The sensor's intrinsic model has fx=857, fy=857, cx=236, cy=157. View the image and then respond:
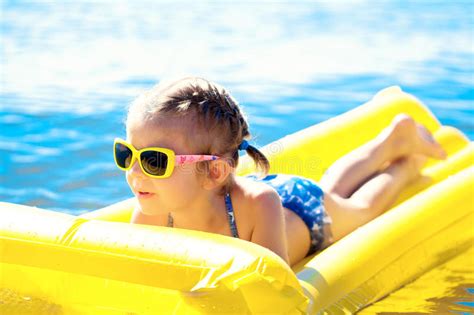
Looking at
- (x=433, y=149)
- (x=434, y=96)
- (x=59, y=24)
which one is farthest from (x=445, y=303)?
(x=59, y=24)

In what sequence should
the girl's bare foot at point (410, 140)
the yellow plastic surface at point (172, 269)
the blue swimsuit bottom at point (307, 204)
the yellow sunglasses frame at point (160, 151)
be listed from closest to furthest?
the yellow plastic surface at point (172, 269), the yellow sunglasses frame at point (160, 151), the blue swimsuit bottom at point (307, 204), the girl's bare foot at point (410, 140)

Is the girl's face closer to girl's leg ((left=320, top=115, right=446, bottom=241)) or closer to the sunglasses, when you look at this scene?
the sunglasses

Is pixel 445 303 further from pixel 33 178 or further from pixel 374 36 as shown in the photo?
pixel 374 36

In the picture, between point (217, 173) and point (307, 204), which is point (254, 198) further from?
point (307, 204)

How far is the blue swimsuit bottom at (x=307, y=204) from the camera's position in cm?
297

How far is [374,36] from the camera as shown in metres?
9.28

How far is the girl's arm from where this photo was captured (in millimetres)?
2488

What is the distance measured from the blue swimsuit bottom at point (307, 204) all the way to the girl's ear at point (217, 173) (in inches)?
17.4

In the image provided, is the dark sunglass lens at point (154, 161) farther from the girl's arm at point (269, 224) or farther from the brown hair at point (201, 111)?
the girl's arm at point (269, 224)

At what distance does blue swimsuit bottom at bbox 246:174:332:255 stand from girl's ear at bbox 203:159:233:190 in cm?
44

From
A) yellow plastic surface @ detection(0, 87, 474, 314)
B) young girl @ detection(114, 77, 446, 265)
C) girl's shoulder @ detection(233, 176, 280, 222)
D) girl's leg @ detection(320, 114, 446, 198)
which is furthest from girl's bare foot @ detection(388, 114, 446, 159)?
girl's shoulder @ detection(233, 176, 280, 222)

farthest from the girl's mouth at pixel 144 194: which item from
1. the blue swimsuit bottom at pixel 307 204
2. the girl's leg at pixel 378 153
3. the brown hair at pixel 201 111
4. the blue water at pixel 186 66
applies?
the blue water at pixel 186 66

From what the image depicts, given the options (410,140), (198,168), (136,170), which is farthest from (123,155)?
(410,140)

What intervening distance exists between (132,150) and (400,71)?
557 centimetres
